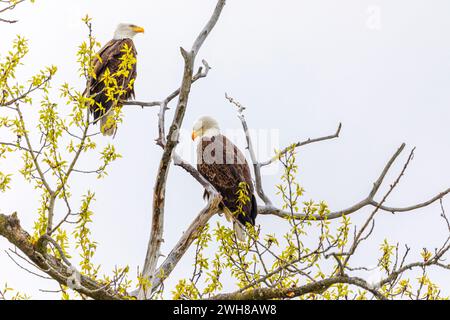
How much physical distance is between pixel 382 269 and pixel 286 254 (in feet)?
2.01

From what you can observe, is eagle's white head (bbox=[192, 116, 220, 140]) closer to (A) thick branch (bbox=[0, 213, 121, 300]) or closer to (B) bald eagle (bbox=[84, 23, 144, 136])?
(B) bald eagle (bbox=[84, 23, 144, 136])

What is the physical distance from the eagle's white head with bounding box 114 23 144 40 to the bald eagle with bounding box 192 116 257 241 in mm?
2358

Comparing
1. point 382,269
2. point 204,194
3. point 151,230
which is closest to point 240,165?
point 204,194

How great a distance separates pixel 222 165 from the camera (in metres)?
7.08

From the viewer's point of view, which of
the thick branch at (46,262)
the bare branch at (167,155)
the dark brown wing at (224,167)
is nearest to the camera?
the thick branch at (46,262)

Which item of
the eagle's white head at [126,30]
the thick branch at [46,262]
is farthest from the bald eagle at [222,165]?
the eagle's white head at [126,30]

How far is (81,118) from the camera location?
14.9 ft

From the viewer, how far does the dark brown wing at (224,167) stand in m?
6.98

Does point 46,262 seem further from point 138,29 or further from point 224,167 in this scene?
point 138,29

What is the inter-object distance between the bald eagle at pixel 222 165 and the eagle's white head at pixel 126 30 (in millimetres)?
2358

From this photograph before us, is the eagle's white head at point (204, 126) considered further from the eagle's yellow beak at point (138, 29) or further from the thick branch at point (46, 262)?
the thick branch at point (46, 262)

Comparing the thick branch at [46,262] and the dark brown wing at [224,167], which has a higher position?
the dark brown wing at [224,167]

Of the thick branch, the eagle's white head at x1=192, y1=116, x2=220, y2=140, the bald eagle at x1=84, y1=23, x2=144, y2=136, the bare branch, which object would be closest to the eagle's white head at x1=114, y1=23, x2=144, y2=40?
the bald eagle at x1=84, y1=23, x2=144, y2=136

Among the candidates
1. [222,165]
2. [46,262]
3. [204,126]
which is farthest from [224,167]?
[46,262]
